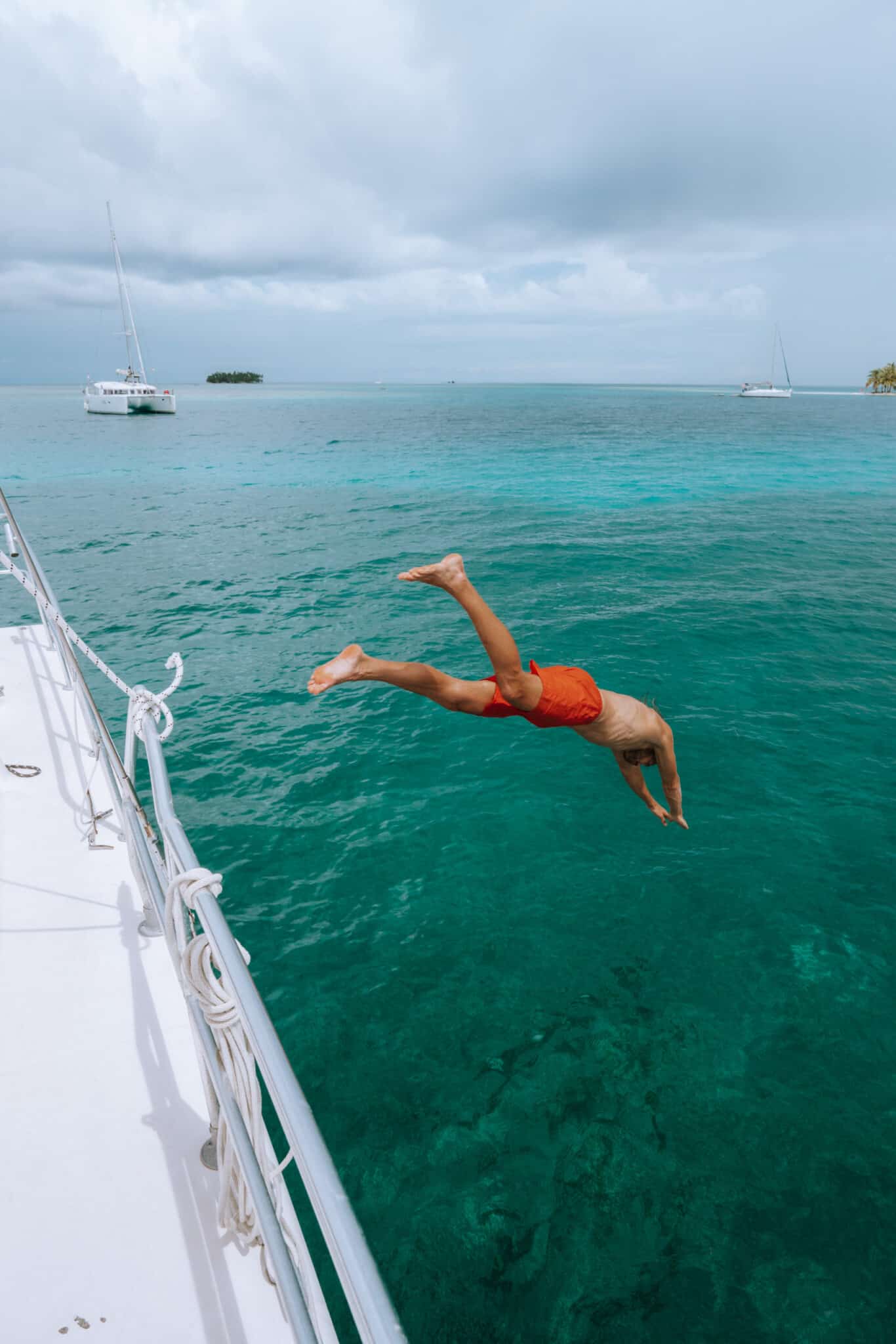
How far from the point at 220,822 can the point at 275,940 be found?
2.50m

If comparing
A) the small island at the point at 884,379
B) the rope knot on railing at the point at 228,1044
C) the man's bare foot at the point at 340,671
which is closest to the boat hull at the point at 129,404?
the man's bare foot at the point at 340,671

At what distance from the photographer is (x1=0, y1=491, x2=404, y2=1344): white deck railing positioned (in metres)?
1.46

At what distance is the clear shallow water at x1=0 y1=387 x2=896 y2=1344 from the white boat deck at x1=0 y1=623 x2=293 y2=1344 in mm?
2796

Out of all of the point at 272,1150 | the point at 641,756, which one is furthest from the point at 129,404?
the point at 272,1150

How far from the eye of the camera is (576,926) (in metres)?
7.92

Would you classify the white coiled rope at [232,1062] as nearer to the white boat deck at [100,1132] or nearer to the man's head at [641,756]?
the white boat deck at [100,1132]

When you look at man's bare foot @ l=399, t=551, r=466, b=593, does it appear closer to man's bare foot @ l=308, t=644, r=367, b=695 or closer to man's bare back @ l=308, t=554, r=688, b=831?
Result: man's bare back @ l=308, t=554, r=688, b=831

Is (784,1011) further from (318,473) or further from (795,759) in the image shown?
(318,473)

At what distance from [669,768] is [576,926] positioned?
254 cm

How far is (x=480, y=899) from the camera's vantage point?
8.37m

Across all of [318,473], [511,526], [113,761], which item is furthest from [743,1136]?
[318,473]

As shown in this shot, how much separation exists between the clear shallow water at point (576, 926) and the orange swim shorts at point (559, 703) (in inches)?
133

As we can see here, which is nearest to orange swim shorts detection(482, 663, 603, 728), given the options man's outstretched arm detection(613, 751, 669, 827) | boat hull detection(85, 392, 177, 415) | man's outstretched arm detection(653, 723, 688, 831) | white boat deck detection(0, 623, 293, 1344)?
man's outstretched arm detection(653, 723, 688, 831)

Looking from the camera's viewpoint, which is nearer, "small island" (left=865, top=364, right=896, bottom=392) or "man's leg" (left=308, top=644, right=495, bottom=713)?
"man's leg" (left=308, top=644, right=495, bottom=713)
